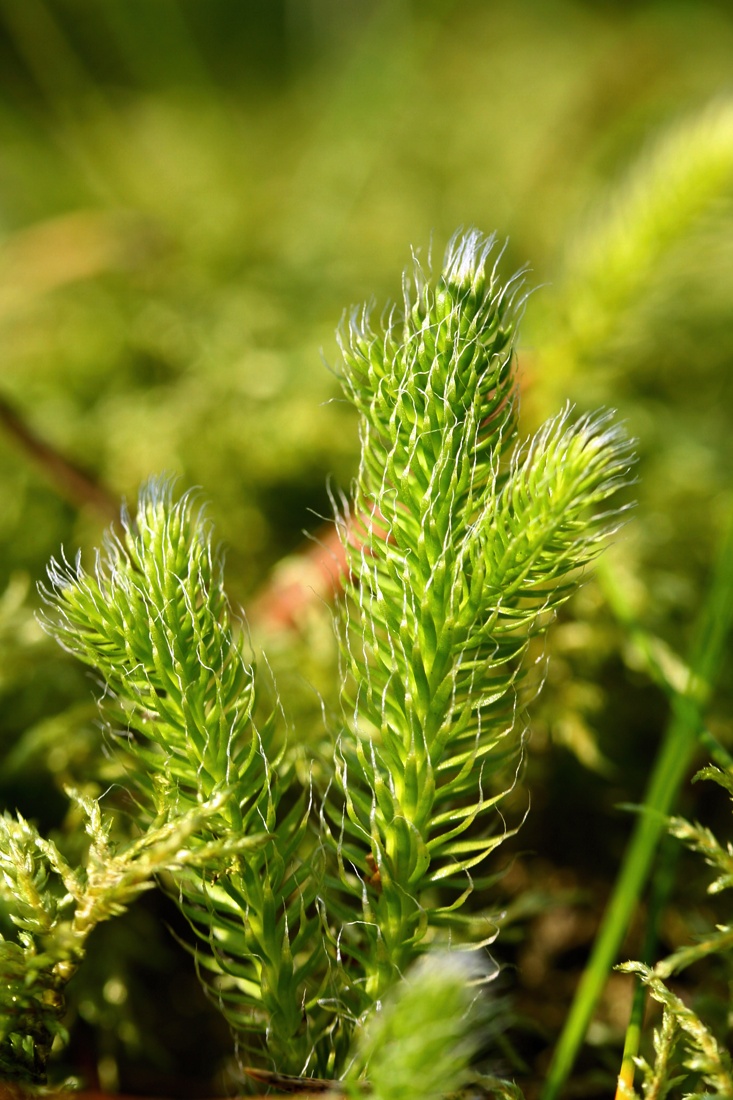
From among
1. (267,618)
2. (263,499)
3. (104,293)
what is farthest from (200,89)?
(267,618)

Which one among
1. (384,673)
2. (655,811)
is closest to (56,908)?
(384,673)

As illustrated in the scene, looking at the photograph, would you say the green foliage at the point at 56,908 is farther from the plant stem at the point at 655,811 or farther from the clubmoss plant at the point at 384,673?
the plant stem at the point at 655,811

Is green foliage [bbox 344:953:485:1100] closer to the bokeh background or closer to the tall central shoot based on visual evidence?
the tall central shoot

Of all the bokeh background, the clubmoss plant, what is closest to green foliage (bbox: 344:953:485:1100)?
the clubmoss plant

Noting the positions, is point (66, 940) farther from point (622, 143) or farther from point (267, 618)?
point (622, 143)

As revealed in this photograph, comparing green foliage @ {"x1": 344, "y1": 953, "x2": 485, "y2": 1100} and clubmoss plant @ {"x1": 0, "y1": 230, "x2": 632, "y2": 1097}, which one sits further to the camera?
clubmoss plant @ {"x1": 0, "y1": 230, "x2": 632, "y2": 1097}

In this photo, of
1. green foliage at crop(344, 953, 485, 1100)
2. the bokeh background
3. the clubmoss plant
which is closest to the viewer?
green foliage at crop(344, 953, 485, 1100)

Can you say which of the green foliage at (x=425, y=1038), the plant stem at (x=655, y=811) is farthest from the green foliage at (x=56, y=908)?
the plant stem at (x=655, y=811)
